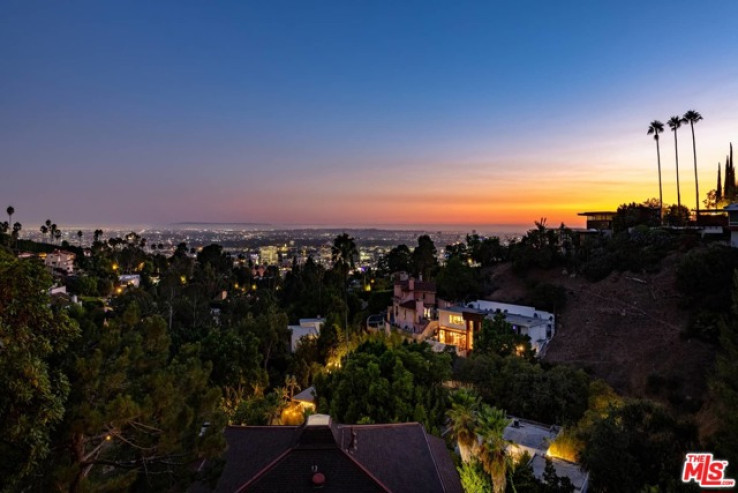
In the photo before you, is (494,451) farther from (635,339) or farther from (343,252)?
(343,252)

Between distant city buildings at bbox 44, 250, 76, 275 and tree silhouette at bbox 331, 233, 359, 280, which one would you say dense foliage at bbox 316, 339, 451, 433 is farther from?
distant city buildings at bbox 44, 250, 76, 275

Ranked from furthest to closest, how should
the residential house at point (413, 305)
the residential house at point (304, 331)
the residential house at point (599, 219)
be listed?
the residential house at point (599, 219) → the residential house at point (413, 305) → the residential house at point (304, 331)

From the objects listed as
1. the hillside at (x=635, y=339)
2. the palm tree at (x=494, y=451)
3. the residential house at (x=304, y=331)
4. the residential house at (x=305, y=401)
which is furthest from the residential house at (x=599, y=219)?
the palm tree at (x=494, y=451)

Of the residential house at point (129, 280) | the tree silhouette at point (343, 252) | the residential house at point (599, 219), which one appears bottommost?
the residential house at point (129, 280)

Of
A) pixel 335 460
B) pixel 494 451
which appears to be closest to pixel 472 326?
pixel 335 460

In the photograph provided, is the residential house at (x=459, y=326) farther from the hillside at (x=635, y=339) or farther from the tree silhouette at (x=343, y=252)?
the tree silhouette at (x=343, y=252)

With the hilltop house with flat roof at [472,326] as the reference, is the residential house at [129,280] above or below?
above

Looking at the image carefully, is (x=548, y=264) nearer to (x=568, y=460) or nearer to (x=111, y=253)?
(x=568, y=460)
